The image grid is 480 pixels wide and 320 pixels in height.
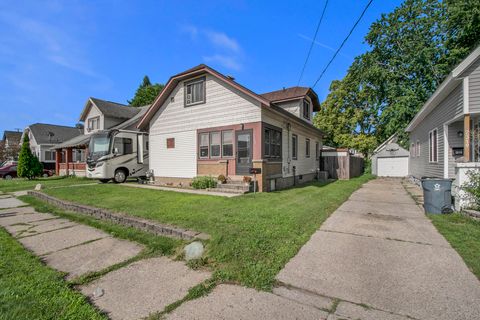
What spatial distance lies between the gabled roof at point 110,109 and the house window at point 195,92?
14584mm

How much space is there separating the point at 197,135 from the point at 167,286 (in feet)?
32.0

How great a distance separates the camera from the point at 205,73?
11.5m

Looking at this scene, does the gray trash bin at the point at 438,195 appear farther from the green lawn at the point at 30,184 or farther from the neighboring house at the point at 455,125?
the green lawn at the point at 30,184

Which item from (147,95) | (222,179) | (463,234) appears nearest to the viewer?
(463,234)

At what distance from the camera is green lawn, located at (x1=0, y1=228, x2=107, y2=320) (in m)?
2.14

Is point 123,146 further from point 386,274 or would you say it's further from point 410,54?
point 410,54

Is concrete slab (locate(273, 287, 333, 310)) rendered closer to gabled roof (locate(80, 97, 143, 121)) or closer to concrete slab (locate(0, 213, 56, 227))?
concrete slab (locate(0, 213, 56, 227))

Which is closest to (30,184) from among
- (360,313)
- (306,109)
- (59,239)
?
(59,239)

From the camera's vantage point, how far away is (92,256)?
361 cm

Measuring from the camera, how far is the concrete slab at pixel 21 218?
5.80m

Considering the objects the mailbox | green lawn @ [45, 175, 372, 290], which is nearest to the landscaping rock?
green lawn @ [45, 175, 372, 290]

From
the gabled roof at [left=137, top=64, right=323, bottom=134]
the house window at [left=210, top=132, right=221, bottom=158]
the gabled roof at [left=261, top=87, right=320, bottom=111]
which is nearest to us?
the gabled roof at [left=137, top=64, right=323, bottom=134]

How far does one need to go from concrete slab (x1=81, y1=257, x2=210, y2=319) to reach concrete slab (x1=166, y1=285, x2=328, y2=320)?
273mm

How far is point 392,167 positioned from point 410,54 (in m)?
11.1
